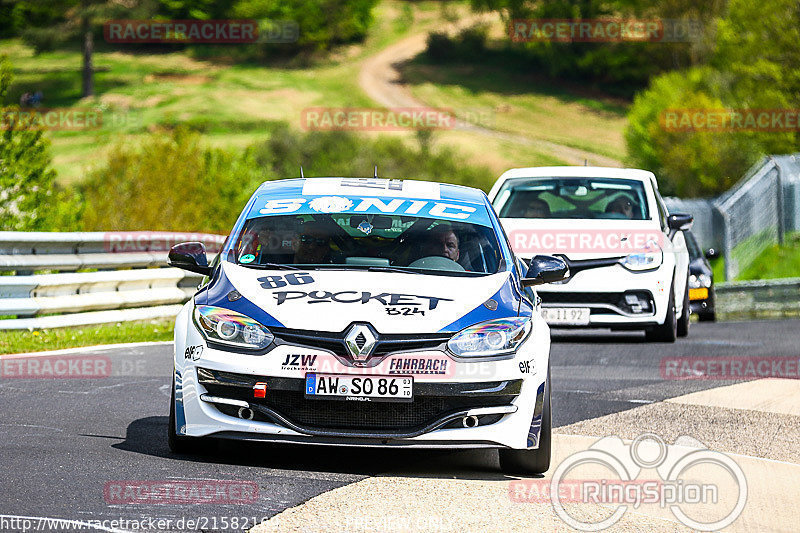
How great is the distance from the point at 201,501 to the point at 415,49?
109 meters

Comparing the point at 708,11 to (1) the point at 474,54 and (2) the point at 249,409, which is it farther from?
(2) the point at 249,409

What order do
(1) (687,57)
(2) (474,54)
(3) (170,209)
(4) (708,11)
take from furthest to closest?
(2) (474,54)
(1) (687,57)
(4) (708,11)
(3) (170,209)

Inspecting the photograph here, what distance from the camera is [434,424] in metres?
6.45

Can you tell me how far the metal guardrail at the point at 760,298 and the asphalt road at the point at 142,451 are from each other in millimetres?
11767

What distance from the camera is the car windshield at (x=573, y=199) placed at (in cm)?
1432

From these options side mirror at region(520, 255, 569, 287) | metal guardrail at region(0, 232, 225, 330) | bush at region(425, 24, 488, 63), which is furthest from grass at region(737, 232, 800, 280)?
bush at region(425, 24, 488, 63)

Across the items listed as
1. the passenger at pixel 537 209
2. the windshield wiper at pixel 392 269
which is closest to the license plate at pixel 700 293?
the passenger at pixel 537 209

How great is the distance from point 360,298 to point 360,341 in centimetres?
32

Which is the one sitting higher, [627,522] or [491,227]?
[491,227]

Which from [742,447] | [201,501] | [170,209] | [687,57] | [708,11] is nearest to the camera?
[201,501]

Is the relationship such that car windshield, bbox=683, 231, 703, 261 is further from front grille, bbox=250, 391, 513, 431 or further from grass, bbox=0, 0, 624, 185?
grass, bbox=0, 0, 624, 185

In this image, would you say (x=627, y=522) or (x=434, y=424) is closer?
(x=627, y=522)

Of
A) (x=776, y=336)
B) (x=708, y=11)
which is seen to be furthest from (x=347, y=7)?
(x=776, y=336)

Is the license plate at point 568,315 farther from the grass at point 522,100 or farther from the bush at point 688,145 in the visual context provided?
the grass at point 522,100
